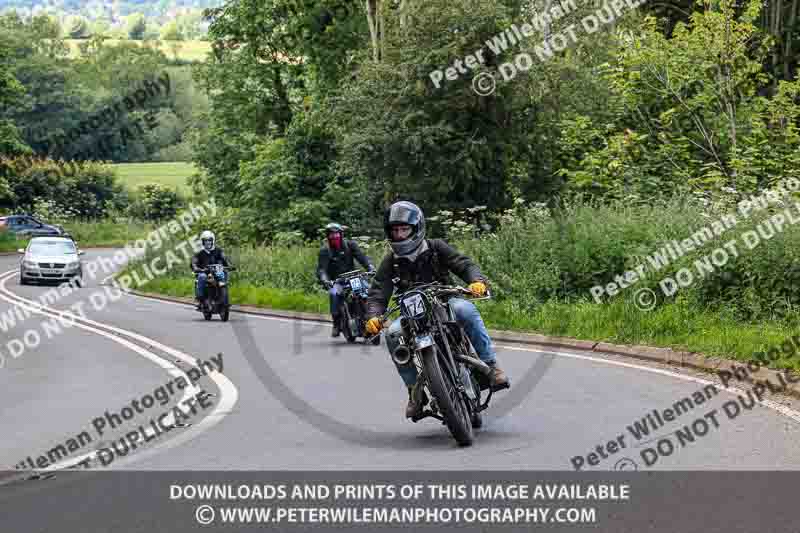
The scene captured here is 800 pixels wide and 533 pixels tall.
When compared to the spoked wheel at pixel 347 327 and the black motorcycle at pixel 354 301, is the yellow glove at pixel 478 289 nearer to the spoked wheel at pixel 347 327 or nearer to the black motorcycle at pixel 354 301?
the black motorcycle at pixel 354 301

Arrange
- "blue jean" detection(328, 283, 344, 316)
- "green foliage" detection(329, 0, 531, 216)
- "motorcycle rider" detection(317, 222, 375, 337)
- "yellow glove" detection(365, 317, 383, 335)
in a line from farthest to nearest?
"green foliage" detection(329, 0, 531, 216) < "blue jean" detection(328, 283, 344, 316) < "motorcycle rider" detection(317, 222, 375, 337) < "yellow glove" detection(365, 317, 383, 335)

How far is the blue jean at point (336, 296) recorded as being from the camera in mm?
18484

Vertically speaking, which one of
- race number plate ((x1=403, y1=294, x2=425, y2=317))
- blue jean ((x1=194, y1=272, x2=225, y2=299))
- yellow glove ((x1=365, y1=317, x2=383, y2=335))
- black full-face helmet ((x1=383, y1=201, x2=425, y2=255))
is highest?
black full-face helmet ((x1=383, y1=201, x2=425, y2=255))

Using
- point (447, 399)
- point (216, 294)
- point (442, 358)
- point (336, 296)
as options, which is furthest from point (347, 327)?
point (447, 399)

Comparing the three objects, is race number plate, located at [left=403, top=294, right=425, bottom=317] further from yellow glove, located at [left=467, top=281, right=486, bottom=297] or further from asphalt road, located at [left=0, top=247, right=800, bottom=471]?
asphalt road, located at [left=0, top=247, right=800, bottom=471]

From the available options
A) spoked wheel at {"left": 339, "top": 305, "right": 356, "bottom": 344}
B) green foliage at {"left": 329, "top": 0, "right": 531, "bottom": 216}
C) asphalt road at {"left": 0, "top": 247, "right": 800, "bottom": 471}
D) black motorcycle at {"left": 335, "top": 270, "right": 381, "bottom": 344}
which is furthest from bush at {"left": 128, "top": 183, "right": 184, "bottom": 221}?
black motorcycle at {"left": 335, "top": 270, "right": 381, "bottom": 344}

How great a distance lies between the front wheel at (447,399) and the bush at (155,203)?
83.3m

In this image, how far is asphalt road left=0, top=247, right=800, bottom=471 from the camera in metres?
8.07

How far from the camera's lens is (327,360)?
15.7 metres

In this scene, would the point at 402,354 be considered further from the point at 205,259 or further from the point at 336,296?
the point at 205,259

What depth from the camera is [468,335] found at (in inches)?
367

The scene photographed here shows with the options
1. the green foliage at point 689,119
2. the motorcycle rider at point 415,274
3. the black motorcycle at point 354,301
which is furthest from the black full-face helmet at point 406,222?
the green foliage at point 689,119
